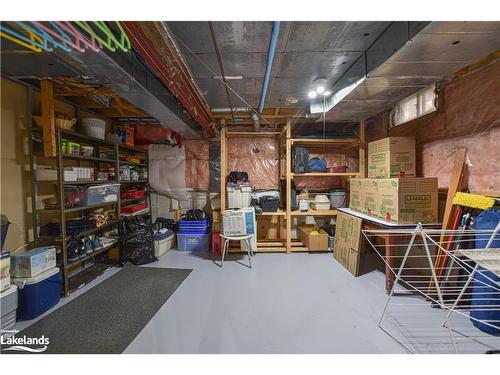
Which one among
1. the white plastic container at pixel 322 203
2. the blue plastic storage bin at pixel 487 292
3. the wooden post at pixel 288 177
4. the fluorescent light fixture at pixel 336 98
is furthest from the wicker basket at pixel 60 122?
the blue plastic storage bin at pixel 487 292

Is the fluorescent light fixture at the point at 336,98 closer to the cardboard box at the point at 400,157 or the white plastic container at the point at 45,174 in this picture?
the cardboard box at the point at 400,157

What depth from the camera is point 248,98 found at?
2.65 meters

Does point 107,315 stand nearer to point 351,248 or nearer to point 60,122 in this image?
point 60,122

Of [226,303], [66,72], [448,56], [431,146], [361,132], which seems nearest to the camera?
[448,56]

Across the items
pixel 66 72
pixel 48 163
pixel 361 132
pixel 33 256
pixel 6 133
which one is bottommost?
pixel 33 256

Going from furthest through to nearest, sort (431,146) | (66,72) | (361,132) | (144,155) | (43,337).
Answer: (144,155)
(361,132)
(431,146)
(66,72)
(43,337)

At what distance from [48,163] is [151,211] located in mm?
1846

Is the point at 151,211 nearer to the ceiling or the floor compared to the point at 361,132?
nearer to the floor

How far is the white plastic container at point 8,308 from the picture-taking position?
158 cm

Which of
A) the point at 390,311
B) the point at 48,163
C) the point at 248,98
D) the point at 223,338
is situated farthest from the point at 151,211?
the point at 390,311

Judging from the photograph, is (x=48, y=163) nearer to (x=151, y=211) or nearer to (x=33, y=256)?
(x=33, y=256)

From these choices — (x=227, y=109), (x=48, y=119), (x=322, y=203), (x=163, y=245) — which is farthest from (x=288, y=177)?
(x=48, y=119)
